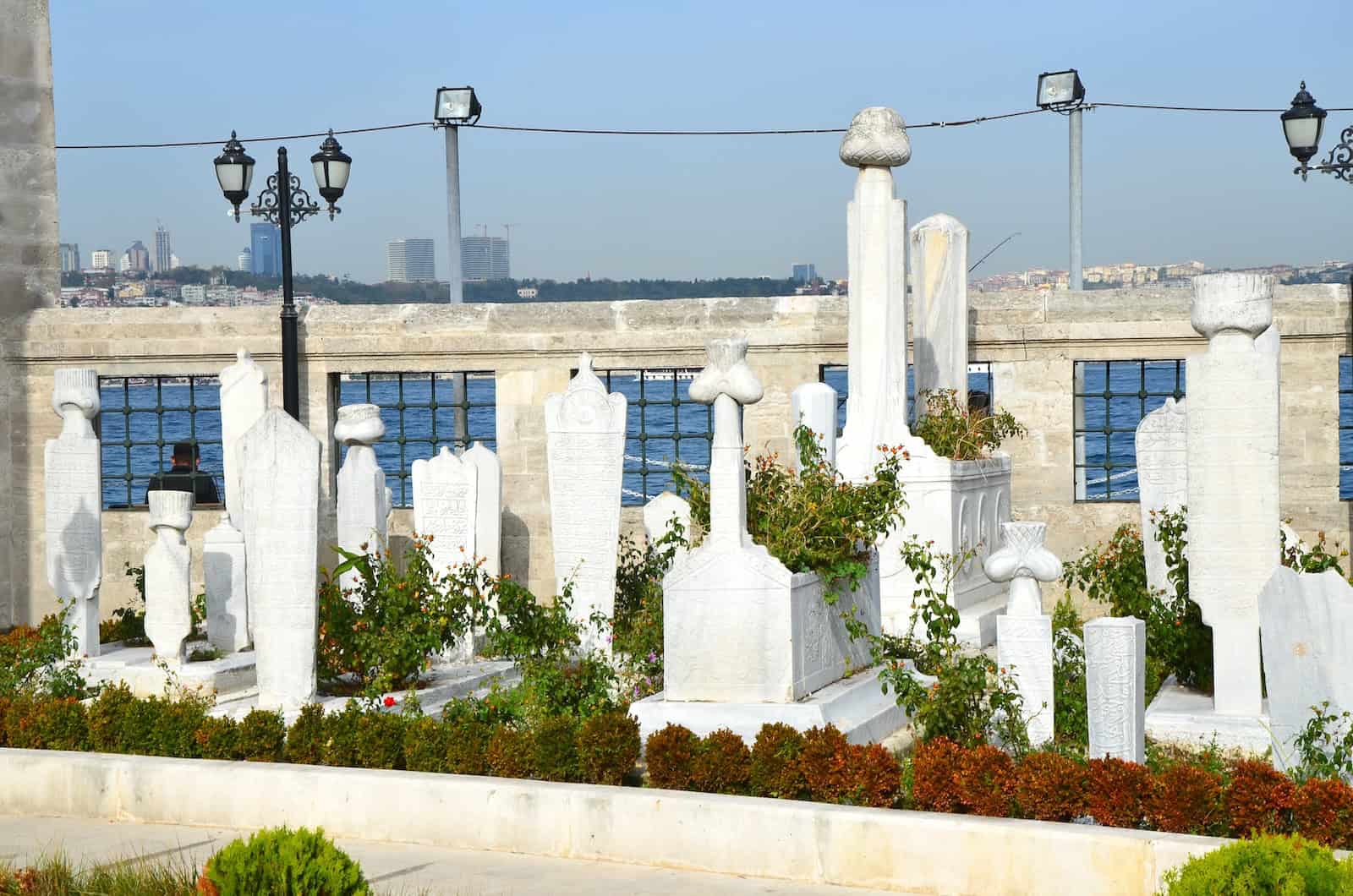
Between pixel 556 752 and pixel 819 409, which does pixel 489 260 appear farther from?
pixel 556 752

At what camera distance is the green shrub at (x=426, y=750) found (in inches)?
290

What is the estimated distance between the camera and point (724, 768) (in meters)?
6.84

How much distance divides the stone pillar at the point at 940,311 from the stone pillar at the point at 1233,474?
4.61 meters

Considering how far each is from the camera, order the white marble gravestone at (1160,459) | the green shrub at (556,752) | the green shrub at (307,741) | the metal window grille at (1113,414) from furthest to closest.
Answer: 1. the metal window grille at (1113,414)
2. the white marble gravestone at (1160,459)
3. the green shrub at (307,741)
4. the green shrub at (556,752)

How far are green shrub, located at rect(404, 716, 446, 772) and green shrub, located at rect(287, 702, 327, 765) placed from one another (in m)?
0.47

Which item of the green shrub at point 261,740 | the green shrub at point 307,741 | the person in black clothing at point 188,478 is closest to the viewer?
the green shrub at point 307,741

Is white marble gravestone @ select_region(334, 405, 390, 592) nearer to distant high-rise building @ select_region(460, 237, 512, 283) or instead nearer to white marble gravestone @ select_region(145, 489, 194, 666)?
white marble gravestone @ select_region(145, 489, 194, 666)

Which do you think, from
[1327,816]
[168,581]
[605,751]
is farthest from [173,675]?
[1327,816]

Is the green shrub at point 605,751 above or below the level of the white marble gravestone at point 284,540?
below

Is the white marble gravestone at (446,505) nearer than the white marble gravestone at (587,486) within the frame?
No

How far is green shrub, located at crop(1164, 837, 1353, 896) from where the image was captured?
14.0 feet

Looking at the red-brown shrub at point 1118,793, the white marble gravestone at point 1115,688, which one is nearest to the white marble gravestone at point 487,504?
the white marble gravestone at point 1115,688

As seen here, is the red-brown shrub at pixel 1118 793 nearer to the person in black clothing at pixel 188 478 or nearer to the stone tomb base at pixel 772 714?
the stone tomb base at pixel 772 714

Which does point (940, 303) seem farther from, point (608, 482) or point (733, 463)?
point (733, 463)
